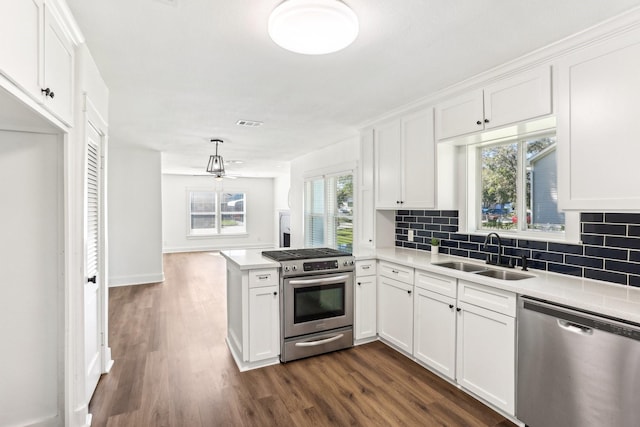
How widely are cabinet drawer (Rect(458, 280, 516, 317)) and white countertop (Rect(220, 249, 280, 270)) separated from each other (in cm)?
153

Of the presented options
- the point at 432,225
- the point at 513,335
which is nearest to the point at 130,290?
the point at 432,225

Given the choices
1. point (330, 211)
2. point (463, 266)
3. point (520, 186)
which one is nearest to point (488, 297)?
point (463, 266)

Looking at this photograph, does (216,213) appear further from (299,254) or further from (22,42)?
(22,42)

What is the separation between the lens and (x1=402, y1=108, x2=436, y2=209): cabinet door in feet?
9.98

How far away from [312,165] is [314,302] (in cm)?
342

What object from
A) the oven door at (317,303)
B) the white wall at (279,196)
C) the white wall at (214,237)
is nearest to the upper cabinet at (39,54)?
the oven door at (317,303)

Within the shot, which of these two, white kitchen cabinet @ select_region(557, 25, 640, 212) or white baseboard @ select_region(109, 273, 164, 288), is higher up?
white kitchen cabinet @ select_region(557, 25, 640, 212)

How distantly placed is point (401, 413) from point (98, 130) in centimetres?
Answer: 297

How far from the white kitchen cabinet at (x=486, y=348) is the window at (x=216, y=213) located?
29.5 feet

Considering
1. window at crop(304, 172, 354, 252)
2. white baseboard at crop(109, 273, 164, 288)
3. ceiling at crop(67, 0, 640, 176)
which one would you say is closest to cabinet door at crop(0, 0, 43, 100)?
ceiling at crop(67, 0, 640, 176)

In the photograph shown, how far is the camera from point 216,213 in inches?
408

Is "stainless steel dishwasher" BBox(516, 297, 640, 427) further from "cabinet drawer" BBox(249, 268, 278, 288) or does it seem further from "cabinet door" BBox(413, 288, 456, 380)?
"cabinet drawer" BBox(249, 268, 278, 288)

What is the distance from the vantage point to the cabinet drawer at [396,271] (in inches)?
117

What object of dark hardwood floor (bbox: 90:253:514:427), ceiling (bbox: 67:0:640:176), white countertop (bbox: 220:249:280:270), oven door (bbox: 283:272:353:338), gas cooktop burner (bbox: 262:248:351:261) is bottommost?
dark hardwood floor (bbox: 90:253:514:427)
